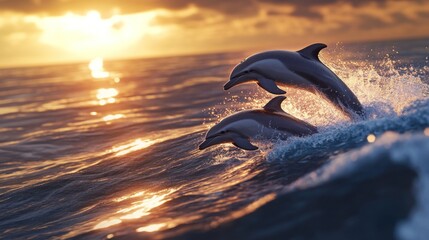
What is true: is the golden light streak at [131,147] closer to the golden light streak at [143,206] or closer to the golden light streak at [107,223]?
the golden light streak at [143,206]

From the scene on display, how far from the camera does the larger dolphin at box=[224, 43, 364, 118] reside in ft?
27.7

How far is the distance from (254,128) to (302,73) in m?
1.36

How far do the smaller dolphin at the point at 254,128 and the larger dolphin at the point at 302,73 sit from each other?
49 centimetres

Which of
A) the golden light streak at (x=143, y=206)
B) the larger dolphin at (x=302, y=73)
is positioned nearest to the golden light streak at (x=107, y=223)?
the golden light streak at (x=143, y=206)

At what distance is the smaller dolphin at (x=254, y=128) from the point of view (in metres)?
8.15

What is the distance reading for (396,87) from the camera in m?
9.44

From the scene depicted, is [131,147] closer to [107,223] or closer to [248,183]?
[107,223]

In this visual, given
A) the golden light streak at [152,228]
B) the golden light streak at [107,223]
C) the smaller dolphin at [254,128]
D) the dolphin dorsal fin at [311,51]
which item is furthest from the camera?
the dolphin dorsal fin at [311,51]

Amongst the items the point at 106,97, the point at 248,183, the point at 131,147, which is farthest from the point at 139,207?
the point at 106,97

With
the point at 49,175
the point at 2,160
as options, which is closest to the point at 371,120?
the point at 49,175

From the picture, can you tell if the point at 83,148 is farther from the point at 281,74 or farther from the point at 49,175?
the point at 281,74

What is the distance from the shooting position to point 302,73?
8453 millimetres

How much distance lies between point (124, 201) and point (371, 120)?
14.6 ft

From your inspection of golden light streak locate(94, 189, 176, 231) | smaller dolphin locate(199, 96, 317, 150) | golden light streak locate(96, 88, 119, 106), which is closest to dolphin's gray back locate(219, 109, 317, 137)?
smaller dolphin locate(199, 96, 317, 150)
